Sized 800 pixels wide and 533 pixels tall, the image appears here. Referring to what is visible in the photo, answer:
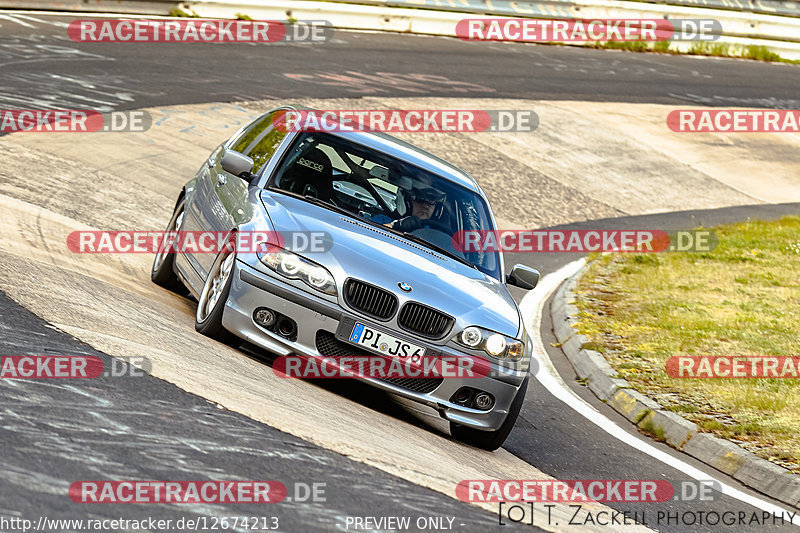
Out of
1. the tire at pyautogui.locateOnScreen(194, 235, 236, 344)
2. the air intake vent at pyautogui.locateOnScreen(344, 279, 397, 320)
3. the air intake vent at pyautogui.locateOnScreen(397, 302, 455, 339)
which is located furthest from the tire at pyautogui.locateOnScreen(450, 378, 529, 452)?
the tire at pyautogui.locateOnScreen(194, 235, 236, 344)

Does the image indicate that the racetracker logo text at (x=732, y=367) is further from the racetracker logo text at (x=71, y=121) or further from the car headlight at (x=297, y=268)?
the racetracker logo text at (x=71, y=121)

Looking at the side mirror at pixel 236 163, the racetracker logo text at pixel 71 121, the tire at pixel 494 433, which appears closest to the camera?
the tire at pixel 494 433

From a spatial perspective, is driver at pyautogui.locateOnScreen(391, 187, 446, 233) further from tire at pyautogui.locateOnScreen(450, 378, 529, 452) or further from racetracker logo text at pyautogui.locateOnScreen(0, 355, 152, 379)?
racetracker logo text at pyautogui.locateOnScreen(0, 355, 152, 379)

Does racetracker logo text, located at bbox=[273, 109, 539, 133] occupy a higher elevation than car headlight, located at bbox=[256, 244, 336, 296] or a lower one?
lower

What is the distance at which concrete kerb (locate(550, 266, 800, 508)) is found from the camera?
7.46 m

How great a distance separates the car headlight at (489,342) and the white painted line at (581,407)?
1.57m

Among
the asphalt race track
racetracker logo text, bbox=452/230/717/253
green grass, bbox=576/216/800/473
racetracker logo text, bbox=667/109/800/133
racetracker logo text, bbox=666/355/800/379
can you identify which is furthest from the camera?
racetracker logo text, bbox=667/109/800/133

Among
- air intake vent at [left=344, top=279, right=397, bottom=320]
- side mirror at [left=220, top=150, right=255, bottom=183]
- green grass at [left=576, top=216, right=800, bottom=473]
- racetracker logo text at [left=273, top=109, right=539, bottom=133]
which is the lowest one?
green grass at [left=576, top=216, right=800, bottom=473]

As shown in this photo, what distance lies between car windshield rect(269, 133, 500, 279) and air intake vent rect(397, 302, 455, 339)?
103cm

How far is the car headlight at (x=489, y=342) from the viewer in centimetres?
695

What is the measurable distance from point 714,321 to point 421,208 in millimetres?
4593

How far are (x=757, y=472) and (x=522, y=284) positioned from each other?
7.03 ft

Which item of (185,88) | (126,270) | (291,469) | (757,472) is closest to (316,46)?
(185,88)

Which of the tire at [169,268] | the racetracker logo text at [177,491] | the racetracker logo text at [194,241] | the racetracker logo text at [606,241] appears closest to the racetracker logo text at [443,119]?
the racetracker logo text at [606,241]
